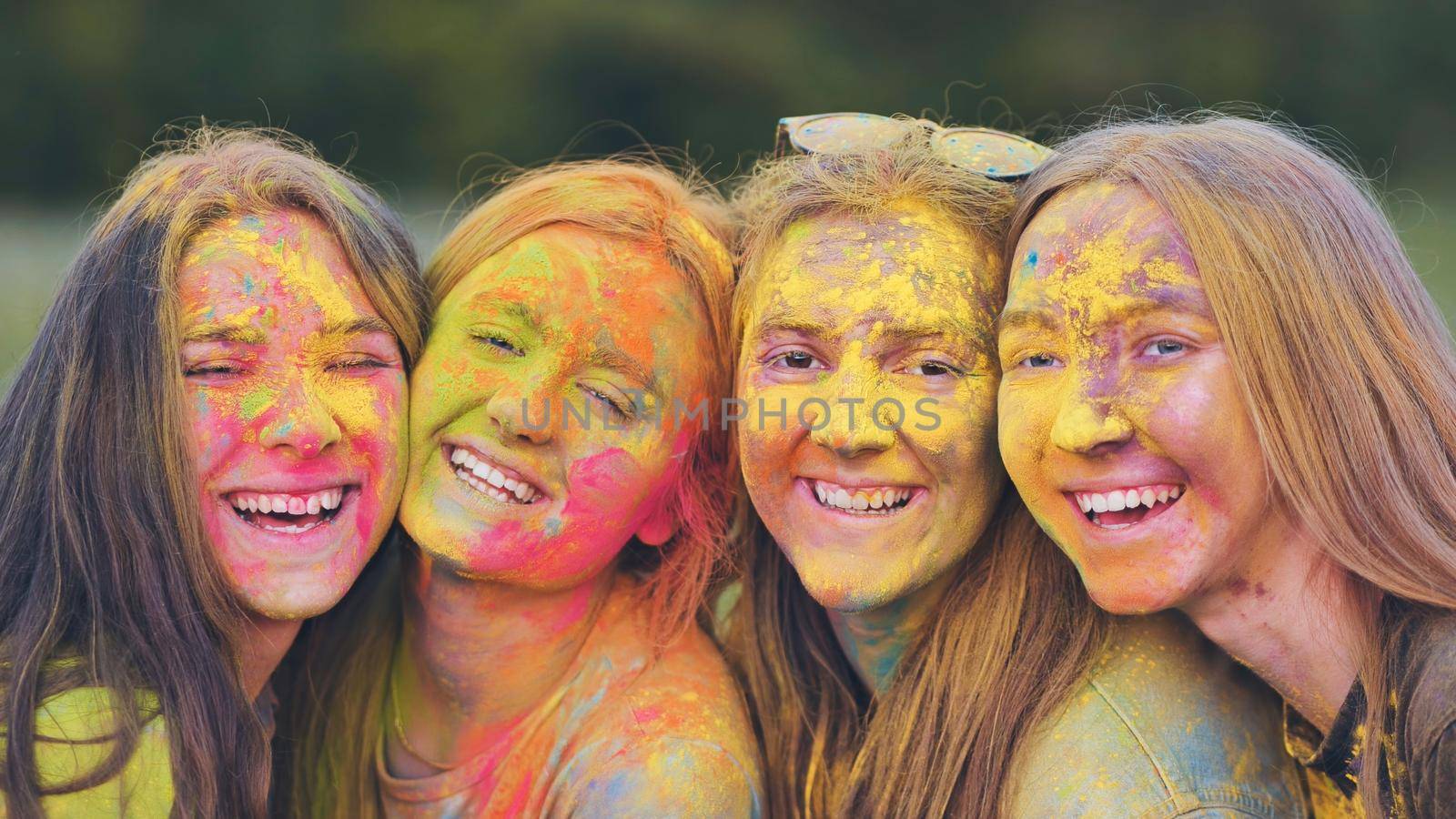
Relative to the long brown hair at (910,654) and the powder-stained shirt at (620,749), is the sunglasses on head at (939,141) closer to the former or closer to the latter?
the long brown hair at (910,654)

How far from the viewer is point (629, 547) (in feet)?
10.7

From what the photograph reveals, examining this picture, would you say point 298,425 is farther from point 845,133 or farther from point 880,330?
point 845,133

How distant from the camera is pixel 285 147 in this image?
127 inches

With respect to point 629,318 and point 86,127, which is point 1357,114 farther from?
point 86,127

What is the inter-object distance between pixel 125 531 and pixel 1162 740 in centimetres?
211

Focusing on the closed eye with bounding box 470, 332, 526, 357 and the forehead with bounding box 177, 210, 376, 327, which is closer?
the forehead with bounding box 177, 210, 376, 327

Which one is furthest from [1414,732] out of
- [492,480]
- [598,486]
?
[492,480]

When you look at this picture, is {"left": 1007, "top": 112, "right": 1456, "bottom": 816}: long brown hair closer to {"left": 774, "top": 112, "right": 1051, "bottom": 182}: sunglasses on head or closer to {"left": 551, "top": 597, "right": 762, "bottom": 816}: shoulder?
{"left": 774, "top": 112, "right": 1051, "bottom": 182}: sunglasses on head

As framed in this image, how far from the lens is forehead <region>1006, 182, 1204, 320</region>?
2.47m

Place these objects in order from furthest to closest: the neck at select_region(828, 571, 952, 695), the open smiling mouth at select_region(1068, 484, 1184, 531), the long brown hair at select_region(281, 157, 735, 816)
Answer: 1. the long brown hair at select_region(281, 157, 735, 816)
2. the neck at select_region(828, 571, 952, 695)
3. the open smiling mouth at select_region(1068, 484, 1184, 531)

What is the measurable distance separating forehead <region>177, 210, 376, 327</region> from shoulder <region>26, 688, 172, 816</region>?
0.79 m

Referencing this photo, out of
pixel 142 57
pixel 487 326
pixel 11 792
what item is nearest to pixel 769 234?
pixel 487 326

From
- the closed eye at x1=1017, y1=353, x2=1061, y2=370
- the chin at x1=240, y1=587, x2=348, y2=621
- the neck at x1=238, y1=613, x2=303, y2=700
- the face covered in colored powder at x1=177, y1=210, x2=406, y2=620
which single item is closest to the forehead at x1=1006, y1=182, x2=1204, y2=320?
the closed eye at x1=1017, y1=353, x2=1061, y2=370

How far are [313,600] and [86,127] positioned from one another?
6.06 meters
